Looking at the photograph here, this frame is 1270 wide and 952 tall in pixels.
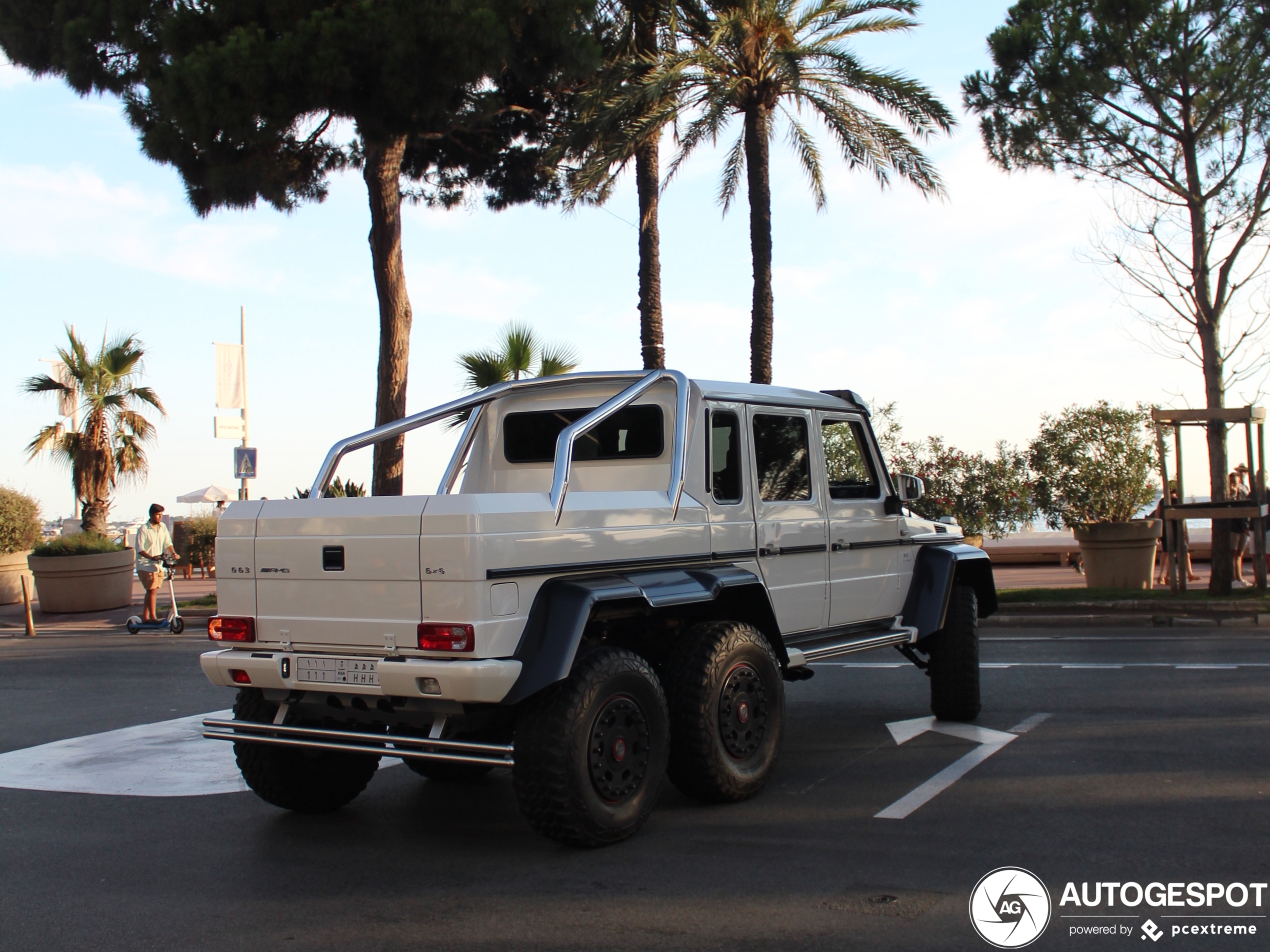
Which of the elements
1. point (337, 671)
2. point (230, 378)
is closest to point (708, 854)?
point (337, 671)

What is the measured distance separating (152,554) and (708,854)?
539 inches

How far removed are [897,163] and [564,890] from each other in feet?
51.1

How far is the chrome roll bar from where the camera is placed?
5.09m

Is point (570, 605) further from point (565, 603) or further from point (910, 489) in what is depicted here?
point (910, 489)

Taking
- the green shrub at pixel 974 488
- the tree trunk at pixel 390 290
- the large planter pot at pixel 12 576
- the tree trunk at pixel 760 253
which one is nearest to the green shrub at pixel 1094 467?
the green shrub at pixel 974 488

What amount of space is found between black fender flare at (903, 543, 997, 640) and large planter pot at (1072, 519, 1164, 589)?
981 centimetres

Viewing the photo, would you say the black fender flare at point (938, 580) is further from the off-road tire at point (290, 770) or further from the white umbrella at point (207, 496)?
the white umbrella at point (207, 496)

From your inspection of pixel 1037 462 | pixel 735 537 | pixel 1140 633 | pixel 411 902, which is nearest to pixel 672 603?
pixel 735 537

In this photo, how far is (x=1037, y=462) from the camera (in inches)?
690

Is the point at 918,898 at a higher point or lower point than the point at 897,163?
lower

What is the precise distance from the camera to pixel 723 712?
553cm

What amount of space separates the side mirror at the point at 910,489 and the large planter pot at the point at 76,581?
17.1 m

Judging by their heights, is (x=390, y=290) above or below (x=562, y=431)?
above

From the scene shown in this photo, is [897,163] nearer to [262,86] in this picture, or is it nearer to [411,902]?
[262,86]
